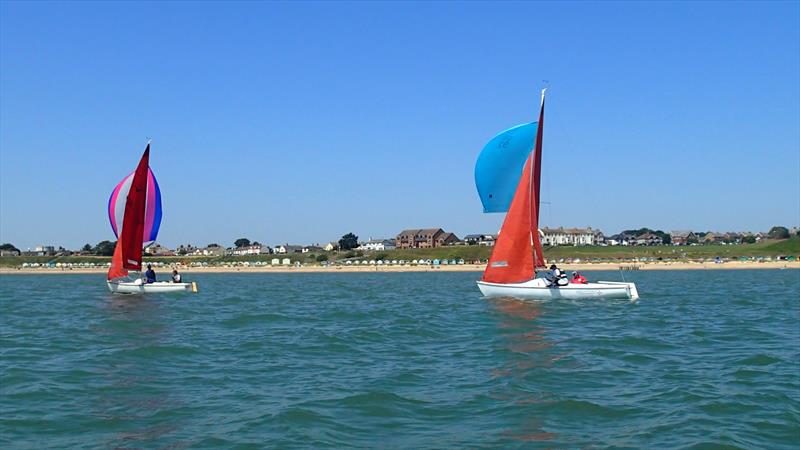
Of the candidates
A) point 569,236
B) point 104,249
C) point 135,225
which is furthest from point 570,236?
point 135,225

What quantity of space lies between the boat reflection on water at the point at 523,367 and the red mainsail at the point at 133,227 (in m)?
25.6

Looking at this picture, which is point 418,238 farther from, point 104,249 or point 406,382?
point 406,382

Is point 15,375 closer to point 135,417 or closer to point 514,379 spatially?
point 135,417

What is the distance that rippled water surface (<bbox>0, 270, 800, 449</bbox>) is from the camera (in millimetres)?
10867

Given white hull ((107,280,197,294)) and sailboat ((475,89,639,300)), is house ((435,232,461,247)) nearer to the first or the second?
white hull ((107,280,197,294))

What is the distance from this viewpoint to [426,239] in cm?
17812

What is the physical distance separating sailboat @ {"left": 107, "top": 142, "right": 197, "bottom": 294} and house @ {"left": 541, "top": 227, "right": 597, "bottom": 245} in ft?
480

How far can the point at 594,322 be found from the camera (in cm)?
2592

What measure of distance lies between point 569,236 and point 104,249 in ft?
383

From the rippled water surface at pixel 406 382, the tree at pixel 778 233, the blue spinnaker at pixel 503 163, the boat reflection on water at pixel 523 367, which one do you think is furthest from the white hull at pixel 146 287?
the tree at pixel 778 233

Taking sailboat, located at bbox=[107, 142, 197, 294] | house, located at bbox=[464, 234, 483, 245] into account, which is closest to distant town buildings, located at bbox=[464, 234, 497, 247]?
house, located at bbox=[464, 234, 483, 245]

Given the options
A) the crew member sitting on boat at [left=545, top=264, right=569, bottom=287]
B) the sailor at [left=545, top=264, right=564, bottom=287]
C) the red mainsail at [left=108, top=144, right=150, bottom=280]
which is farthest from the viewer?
the red mainsail at [left=108, top=144, right=150, bottom=280]

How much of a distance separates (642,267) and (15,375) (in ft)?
333

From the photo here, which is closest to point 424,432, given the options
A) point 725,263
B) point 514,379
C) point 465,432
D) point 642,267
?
point 465,432
